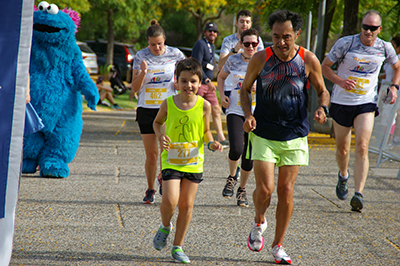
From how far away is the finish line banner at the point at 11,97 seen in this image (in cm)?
295

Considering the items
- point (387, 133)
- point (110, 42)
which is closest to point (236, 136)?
point (387, 133)

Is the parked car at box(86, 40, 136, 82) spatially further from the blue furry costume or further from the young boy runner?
the young boy runner

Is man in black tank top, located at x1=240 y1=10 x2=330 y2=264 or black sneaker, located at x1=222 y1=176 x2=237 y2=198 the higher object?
man in black tank top, located at x1=240 y1=10 x2=330 y2=264


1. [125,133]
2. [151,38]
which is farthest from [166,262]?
[125,133]

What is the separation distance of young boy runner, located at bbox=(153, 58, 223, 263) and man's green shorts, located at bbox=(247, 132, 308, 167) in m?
0.34

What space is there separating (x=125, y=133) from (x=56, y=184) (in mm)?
5027

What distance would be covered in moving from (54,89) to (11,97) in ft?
12.9

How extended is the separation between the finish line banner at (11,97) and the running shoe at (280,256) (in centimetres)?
195

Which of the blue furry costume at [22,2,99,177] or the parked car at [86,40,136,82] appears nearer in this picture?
the blue furry costume at [22,2,99,177]

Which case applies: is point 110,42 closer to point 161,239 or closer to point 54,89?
point 54,89

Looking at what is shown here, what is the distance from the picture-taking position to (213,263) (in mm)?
3826

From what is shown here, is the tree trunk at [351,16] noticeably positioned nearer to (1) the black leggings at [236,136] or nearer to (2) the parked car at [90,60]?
(1) the black leggings at [236,136]

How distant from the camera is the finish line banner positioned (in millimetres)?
2951

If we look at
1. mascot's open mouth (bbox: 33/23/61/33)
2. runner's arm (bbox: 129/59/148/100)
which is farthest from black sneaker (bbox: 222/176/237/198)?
mascot's open mouth (bbox: 33/23/61/33)
